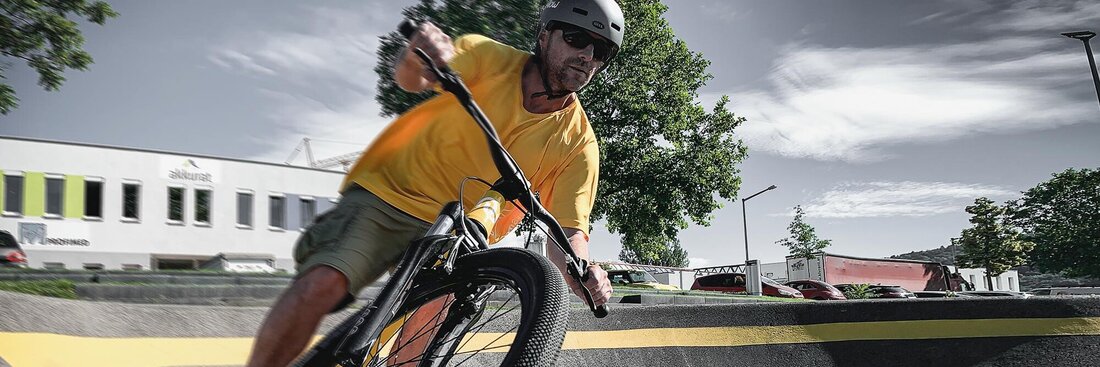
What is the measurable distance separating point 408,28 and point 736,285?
1162 inches

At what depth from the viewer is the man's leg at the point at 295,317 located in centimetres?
224

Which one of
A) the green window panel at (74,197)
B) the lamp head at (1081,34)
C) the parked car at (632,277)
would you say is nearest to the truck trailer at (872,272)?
the parked car at (632,277)

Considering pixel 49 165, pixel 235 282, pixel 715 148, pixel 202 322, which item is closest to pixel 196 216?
pixel 49 165

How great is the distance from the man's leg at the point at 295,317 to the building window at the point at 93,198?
34609 millimetres

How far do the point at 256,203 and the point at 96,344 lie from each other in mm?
34087

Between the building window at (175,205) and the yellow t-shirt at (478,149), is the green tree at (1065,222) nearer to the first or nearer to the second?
the building window at (175,205)

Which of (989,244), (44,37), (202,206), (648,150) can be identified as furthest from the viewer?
(989,244)

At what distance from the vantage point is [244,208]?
36.1m

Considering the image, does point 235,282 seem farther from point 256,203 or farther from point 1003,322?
point 256,203

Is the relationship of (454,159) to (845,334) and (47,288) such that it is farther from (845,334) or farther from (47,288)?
(47,288)

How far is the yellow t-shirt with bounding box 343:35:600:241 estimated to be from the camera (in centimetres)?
258

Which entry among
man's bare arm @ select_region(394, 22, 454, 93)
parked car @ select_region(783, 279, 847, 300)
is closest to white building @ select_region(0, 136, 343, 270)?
parked car @ select_region(783, 279, 847, 300)

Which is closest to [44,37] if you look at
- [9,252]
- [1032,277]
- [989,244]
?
[9,252]

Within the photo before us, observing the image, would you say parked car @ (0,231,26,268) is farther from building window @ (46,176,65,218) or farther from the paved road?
the paved road
